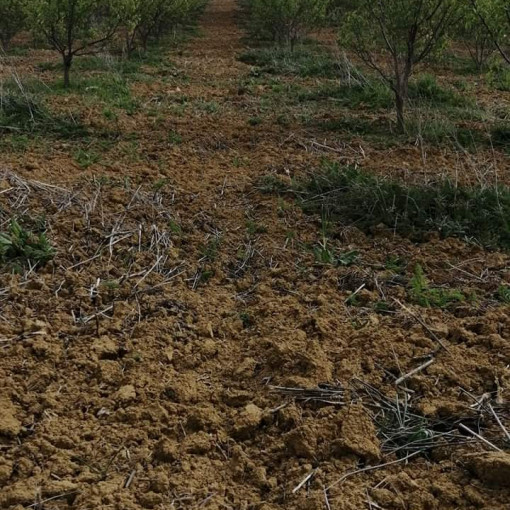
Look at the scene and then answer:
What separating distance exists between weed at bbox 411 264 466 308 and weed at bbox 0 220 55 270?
2201mm

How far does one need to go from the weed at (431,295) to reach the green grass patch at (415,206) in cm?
87

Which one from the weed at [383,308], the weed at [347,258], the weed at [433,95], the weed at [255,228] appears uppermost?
the weed at [433,95]

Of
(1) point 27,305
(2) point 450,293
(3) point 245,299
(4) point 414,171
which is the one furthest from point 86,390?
(4) point 414,171

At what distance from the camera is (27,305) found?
3.27 meters

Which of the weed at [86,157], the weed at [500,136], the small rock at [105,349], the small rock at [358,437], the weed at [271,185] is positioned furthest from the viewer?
the weed at [500,136]

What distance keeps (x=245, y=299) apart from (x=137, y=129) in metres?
3.95

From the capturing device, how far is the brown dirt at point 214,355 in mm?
2223

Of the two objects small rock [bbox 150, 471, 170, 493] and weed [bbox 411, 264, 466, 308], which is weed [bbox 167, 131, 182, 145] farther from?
small rock [bbox 150, 471, 170, 493]

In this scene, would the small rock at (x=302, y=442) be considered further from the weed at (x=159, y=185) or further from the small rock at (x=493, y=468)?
the weed at (x=159, y=185)

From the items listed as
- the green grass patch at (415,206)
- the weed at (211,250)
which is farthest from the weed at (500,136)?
Result: the weed at (211,250)

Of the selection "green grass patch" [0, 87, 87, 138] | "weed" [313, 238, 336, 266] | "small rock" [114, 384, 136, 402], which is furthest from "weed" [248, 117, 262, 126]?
"small rock" [114, 384, 136, 402]

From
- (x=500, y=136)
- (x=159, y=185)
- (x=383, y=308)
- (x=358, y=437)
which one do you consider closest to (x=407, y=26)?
(x=500, y=136)

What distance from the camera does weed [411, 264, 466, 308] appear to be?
3.48 m

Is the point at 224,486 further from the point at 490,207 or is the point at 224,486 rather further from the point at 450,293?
the point at 490,207
